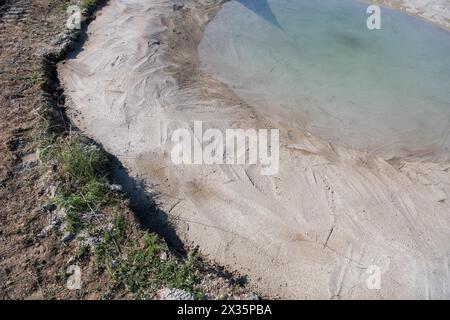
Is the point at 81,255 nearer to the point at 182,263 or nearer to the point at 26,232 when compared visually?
the point at 26,232

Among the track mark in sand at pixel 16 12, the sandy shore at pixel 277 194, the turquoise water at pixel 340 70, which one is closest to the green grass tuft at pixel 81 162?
the sandy shore at pixel 277 194

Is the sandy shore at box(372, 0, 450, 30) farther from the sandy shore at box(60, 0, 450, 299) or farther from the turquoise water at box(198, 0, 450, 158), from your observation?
the sandy shore at box(60, 0, 450, 299)

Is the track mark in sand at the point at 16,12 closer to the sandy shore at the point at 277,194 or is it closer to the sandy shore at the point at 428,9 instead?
the sandy shore at the point at 277,194

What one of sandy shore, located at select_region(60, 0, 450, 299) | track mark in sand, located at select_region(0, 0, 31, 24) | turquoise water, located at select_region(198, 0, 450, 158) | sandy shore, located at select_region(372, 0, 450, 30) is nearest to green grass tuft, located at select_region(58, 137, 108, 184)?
sandy shore, located at select_region(60, 0, 450, 299)

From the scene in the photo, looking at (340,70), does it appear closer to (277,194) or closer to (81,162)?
(277,194)

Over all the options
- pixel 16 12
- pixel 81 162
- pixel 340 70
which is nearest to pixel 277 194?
pixel 81 162
